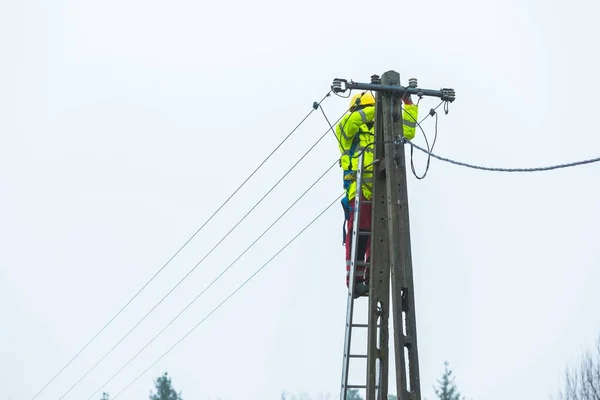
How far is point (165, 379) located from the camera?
200 feet

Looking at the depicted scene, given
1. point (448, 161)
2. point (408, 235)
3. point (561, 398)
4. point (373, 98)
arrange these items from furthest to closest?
point (561, 398), point (373, 98), point (408, 235), point (448, 161)

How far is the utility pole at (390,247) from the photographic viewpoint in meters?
10.9

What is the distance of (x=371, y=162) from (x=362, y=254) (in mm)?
1025

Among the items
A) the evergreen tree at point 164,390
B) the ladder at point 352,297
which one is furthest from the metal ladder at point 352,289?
the evergreen tree at point 164,390

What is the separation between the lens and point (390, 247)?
11.1m

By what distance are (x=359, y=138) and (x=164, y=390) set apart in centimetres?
4969

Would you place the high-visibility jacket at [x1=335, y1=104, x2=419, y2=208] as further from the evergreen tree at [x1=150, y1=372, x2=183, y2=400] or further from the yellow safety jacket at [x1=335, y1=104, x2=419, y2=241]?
the evergreen tree at [x1=150, y1=372, x2=183, y2=400]

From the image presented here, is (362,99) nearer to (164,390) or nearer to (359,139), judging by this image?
(359,139)

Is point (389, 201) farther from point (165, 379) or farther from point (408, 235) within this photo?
point (165, 379)

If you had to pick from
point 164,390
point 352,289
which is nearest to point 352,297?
point 352,289

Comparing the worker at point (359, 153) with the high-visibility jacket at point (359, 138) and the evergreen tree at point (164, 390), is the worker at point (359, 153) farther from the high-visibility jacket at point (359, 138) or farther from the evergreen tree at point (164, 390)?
the evergreen tree at point (164, 390)

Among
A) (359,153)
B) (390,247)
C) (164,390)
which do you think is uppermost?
(164,390)

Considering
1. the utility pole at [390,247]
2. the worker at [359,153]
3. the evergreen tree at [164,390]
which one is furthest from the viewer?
the evergreen tree at [164,390]

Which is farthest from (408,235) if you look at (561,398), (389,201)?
(561,398)
